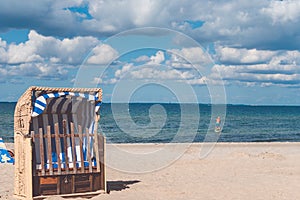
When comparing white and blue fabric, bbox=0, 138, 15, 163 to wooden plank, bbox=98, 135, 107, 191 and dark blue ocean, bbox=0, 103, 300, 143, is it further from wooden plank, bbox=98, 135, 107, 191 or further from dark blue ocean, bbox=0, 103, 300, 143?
dark blue ocean, bbox=0, 103, 300, 143

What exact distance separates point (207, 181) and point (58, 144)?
476 centimetres

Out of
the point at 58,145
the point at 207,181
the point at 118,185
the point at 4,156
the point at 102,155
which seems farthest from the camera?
the point at 4,156

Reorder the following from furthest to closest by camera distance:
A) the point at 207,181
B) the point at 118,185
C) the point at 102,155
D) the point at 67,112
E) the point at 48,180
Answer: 1. the point at 207,181
2. the point at 118,185
3. the point at 67,112
4. the point at 102,155
5. the point at 48,180

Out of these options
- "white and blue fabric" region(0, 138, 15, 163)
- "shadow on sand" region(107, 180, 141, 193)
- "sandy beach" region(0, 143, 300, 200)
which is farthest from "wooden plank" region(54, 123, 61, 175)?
"white and blue fabric" region(0, 138, 15, 163)

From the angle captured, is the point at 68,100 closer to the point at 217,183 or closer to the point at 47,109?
the point at 47,109

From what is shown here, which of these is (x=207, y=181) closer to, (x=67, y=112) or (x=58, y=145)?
(x=67, y=112)

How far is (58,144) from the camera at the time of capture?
10.7 metres

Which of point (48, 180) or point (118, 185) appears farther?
point (118, 185)

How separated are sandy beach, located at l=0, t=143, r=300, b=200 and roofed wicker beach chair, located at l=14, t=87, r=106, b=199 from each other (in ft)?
2.27

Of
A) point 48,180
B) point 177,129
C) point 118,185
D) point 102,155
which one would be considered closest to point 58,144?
point 48,180

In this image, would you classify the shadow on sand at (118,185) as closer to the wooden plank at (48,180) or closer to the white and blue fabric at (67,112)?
the white and blue fabric at (67,112)

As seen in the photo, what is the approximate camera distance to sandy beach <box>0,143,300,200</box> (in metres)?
11.4

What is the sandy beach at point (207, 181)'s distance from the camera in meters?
11.4

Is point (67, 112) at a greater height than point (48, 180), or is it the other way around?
point (67, 112)
